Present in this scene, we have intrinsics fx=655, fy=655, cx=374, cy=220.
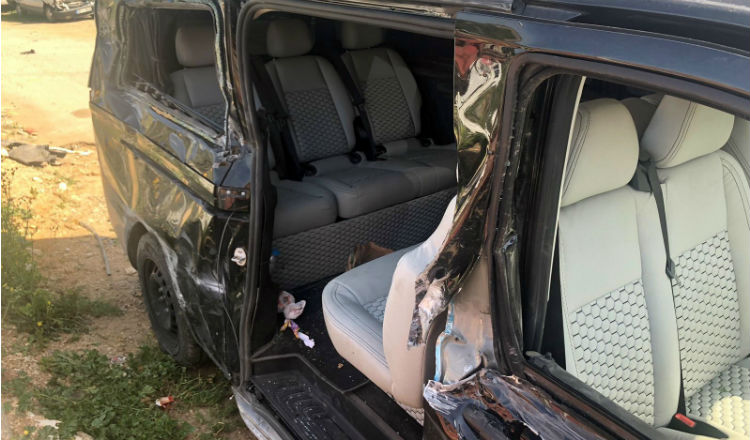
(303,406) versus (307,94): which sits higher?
(307,94)

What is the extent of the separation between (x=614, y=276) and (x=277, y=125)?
227 centimetres

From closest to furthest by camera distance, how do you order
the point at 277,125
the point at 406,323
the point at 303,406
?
the point at 406,323 → the point at 303,406 → the point at 277,125

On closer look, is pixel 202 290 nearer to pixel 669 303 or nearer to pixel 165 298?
pixel 165 298

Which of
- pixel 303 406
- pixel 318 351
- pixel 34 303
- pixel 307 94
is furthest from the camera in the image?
pixel 307 94

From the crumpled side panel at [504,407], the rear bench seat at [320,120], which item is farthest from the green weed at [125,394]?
the crumpled side panel at [504,407]

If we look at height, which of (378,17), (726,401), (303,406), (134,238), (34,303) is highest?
(378,17)

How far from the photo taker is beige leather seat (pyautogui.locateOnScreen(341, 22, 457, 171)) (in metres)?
3.97

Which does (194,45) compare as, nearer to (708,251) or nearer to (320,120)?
(320,120)

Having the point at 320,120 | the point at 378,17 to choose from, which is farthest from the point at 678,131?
the point at 320,120

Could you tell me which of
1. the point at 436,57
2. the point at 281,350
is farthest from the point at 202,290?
the point at 436,57

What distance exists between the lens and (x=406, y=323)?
1.65 meters

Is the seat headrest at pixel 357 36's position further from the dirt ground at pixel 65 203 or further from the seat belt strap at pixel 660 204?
the seat belt strap at pixel 660 204

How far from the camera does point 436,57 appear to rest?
164 inches

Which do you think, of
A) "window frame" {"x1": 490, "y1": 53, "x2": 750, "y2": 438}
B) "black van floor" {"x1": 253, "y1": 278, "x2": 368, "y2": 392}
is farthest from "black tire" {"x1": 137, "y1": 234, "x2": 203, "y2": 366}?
"window frame" {"x1": 490, "y1": 53, "x2": 750, "y2": 438}
